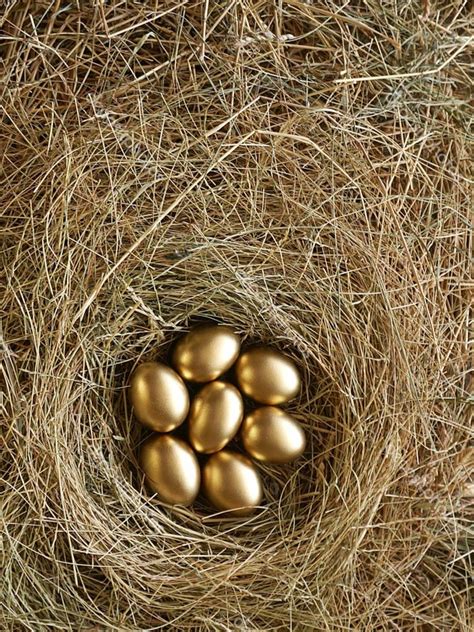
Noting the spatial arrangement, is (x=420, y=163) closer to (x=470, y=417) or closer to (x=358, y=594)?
(x=470, y=417)

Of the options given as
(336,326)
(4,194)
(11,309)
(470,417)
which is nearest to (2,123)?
(4,194)

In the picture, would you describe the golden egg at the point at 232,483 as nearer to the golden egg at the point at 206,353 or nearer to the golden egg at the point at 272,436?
the golden egg at the point at 272,436

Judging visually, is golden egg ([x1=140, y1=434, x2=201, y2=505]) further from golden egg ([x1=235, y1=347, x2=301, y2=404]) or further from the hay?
golden egg ([x1=235, y1=347, x2=301, y2=404])

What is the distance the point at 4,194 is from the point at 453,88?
78 cm

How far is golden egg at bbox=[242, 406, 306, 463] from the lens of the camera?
1396 millimetres

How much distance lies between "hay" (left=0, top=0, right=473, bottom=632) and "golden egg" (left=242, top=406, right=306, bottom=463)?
0.18 feet

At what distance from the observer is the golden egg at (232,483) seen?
1384 mm

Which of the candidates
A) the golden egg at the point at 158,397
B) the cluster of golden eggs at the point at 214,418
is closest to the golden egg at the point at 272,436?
the cluster of golden eggs at the point at 214,418

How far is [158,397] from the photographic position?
4.44ft

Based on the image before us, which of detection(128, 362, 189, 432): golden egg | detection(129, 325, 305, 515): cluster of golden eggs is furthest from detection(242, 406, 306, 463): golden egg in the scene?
detection(128, 362, 189, 432): golden egg

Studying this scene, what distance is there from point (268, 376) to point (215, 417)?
0.11 m

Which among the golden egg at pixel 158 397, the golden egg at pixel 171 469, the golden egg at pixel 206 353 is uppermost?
the golden egg at pixel 206 353

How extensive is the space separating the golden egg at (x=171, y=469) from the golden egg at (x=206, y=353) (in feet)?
0.38

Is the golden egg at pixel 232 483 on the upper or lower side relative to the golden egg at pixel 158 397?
lower
